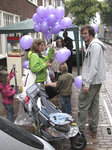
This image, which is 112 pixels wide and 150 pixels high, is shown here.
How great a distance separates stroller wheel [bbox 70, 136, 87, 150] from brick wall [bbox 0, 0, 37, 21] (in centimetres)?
744

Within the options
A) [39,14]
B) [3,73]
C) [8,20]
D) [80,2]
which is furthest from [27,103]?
[80,2]

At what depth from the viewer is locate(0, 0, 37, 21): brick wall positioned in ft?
29.6

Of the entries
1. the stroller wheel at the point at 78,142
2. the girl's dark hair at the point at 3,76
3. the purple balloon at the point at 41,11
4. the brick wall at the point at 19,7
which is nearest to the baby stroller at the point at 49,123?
the stroller wheel at the point at 78,142

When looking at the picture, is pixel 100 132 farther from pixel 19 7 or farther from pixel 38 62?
pixel 19 7

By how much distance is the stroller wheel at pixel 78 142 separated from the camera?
10.5 feet

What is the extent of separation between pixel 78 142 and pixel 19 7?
10.3 meters

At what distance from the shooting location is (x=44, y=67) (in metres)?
3.88

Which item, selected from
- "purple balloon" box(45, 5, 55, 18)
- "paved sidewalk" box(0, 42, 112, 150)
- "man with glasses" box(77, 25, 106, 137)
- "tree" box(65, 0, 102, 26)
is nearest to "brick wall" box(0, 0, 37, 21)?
"purple balloon" box(45, 5, 55, 18)

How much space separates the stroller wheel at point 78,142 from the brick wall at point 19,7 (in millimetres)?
7439

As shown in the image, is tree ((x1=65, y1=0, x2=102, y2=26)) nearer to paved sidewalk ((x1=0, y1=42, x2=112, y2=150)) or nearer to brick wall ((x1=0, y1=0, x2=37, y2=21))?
brick wall ((x1=0, y1=0, x2=37, y2=21))

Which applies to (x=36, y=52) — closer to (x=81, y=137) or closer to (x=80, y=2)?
(x=81, y=137)

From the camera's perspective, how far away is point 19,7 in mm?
11500

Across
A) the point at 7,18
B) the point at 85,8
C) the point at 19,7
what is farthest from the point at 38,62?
the point at 85,8

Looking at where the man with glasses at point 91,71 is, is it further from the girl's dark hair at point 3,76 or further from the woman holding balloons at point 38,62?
the girl's dark hair at point 3,76
